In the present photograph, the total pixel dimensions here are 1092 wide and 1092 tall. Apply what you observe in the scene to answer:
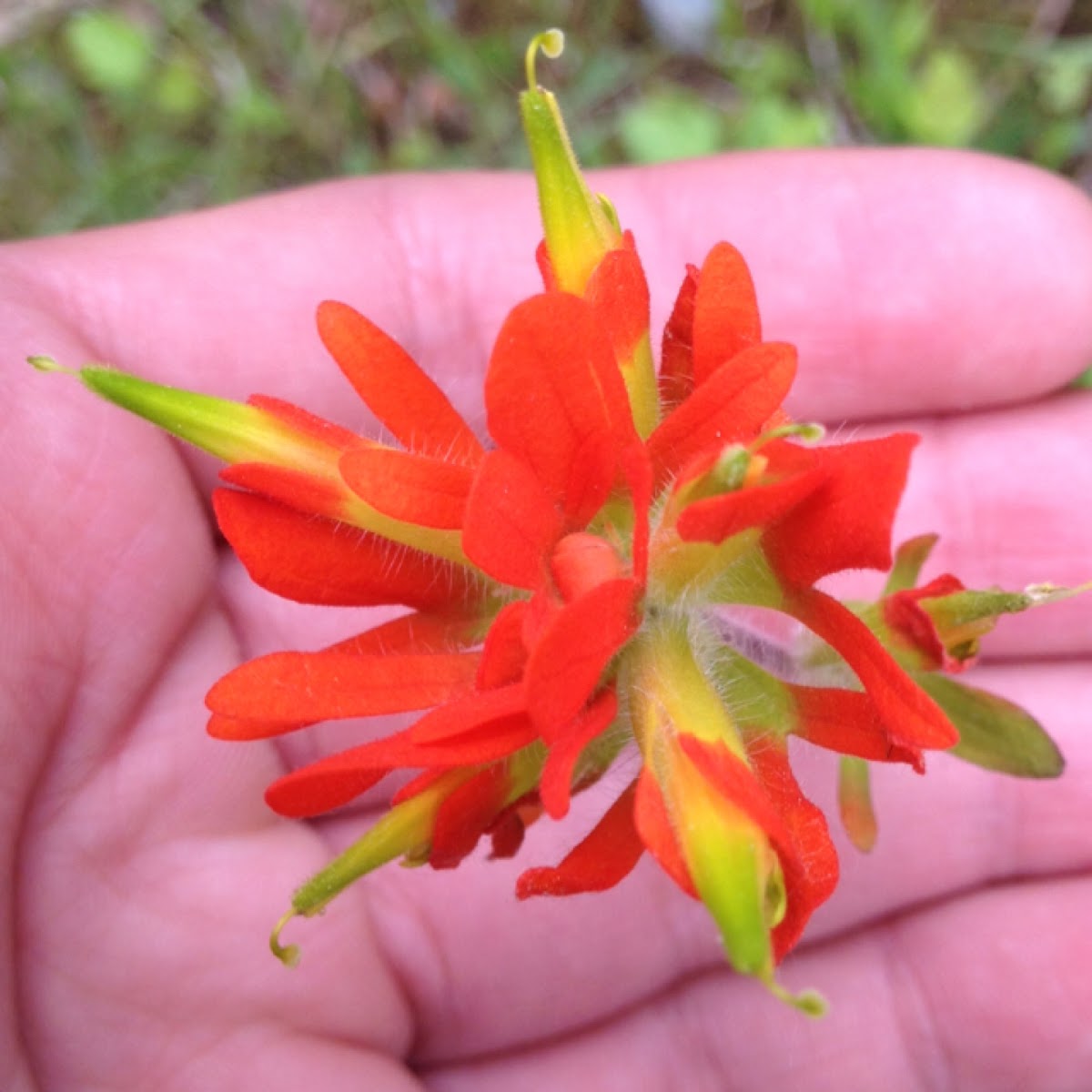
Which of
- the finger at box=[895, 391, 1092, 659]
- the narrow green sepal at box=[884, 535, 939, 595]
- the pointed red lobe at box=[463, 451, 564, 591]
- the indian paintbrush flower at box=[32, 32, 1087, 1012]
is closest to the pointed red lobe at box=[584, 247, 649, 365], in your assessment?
the indian paintbrush flower at box=[32, 32, 1087, 1012]

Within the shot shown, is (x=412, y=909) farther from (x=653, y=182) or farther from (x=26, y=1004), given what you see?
(x=653, y=182)

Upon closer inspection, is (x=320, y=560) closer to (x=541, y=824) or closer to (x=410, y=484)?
(x=410, y=484)

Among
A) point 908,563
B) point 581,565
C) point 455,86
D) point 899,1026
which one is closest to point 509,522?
point 581,565

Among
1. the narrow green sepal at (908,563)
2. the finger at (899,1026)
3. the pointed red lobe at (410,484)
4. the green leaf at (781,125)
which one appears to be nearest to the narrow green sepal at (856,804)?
the narrow green sepal at (908,563)

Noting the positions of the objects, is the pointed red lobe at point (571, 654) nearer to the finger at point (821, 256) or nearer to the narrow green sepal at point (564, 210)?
the narrow green sepal at point (564, 210)

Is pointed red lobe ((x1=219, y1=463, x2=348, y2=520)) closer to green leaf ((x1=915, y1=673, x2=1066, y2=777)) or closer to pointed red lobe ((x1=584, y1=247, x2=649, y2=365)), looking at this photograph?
pointed red lobe ((x1=584, y1=247, x2=649, y2=365))

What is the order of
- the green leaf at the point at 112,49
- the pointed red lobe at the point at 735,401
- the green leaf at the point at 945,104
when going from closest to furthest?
the pointed red lobe at the point at 735,401
the green leaf at the point at 945,104
the green leaf at the point at 112,49
